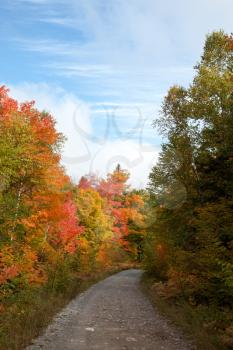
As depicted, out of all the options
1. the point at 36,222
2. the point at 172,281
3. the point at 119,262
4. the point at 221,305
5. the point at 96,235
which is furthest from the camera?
the point at 119,262

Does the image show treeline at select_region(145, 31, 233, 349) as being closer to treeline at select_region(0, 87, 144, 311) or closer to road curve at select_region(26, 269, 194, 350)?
road curve at select_region(26, 269, 194, 350)

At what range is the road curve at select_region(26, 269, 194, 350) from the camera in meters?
11.5

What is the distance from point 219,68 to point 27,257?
14768mm

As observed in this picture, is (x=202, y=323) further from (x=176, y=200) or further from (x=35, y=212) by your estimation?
(x=35, y=212)

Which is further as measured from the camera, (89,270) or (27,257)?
(89,270)

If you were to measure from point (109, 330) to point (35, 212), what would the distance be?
43.7ft

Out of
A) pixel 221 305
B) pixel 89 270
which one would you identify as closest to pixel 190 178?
pixel 221 305

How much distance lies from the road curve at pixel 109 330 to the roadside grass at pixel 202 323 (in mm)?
356

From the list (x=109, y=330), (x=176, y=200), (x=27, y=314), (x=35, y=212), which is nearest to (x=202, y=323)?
(x=109, y=330)

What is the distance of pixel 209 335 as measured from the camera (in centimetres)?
1187

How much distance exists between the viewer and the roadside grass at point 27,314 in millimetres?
11484

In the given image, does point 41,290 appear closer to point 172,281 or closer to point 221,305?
point 172,281

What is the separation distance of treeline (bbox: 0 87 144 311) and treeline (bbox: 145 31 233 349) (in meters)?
7.21

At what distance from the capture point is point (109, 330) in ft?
45.5
